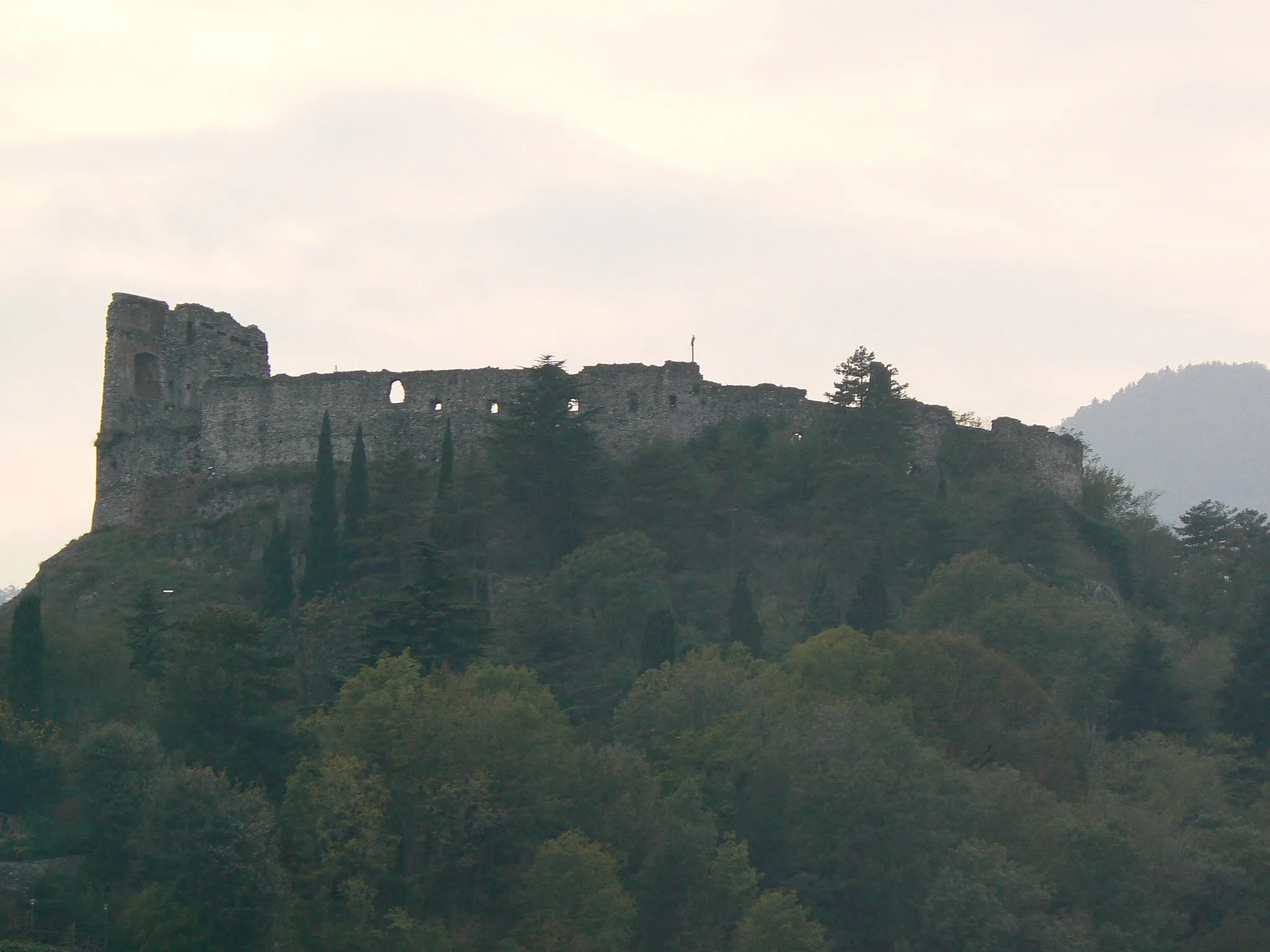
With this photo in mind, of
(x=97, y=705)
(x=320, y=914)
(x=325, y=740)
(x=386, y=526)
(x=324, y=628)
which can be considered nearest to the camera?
(x=320, y=914)

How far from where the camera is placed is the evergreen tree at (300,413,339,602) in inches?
2287

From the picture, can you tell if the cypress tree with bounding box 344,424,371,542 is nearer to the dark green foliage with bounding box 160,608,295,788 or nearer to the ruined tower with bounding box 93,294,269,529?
the ruined tower with bounding box 93,294,269,529

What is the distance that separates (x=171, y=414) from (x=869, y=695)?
1005 inches

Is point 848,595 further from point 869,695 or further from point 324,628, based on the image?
point 324,628

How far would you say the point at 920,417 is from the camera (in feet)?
218

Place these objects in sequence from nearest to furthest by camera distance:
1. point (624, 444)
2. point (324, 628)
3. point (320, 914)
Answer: point (320, 914)
point (324, 628)
point (624, 444)

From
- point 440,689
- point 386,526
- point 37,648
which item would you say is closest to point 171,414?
point 386,526

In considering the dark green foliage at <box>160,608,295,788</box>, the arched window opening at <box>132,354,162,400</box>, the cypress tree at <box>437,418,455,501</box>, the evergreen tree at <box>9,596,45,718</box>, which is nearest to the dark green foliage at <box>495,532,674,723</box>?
the cypress tree at <box>437,418,455,501</box>

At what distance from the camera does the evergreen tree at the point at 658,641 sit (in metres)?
52.8

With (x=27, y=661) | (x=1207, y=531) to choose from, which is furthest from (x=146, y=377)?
(x=1207, y=531)

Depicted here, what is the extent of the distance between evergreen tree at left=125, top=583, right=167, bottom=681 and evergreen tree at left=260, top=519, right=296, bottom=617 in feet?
11.3

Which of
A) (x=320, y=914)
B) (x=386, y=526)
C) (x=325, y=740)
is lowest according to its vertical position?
(x=320, y=914)

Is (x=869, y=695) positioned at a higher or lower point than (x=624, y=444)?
lower

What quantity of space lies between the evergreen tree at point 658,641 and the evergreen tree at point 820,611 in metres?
4.93
